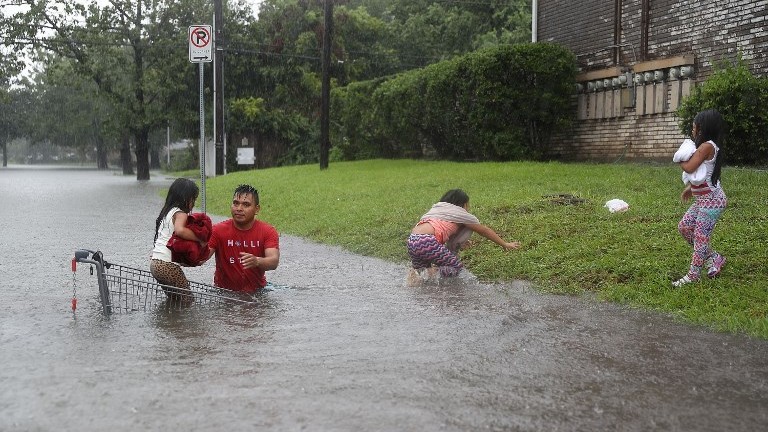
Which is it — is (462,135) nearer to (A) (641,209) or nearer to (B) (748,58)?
(B) (748,58)

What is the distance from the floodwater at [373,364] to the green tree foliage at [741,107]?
8003 millimetres

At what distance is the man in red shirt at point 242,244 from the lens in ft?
Result: 23.0

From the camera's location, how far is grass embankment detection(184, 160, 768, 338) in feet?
22.9

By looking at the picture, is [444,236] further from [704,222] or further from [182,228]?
[182,228]

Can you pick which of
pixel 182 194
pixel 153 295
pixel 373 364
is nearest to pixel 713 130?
pixel 373 364

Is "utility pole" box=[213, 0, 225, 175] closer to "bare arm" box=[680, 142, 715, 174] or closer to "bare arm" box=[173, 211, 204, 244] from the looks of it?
"bare arm" box=[173, 211, 204, 244]

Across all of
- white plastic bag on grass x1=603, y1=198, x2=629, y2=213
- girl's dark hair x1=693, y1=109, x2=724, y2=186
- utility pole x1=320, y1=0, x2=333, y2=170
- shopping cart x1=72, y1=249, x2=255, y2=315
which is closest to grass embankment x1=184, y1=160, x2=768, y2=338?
white plastic bag on grass x1=603, y1=198, x2=629, y2=213

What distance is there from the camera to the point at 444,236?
8234mm

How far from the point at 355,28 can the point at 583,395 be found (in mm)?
42968

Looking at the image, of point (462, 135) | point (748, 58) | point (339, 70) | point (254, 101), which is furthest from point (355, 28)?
point (748, 58)

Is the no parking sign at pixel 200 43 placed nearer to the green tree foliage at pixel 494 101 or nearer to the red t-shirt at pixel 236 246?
the red t-shirt at pixel 236 246

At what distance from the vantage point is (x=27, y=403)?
165 inches

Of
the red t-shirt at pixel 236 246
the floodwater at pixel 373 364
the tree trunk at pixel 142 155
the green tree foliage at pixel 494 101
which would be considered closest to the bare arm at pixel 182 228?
the red t-shirt at pixel 236 246

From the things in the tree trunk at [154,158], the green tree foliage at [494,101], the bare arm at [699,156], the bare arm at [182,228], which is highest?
the green tree foliage at [494,101]
